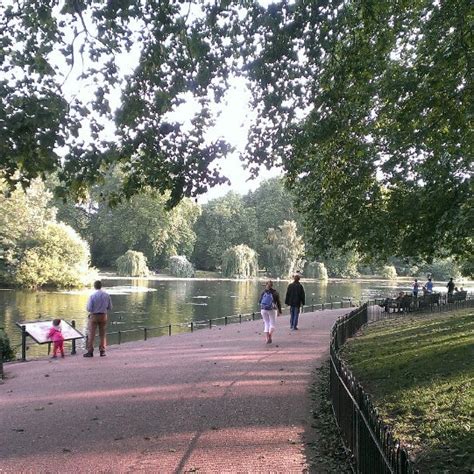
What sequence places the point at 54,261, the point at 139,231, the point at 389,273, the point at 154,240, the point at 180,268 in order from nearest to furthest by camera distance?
the point at 54,261
the point at 180,268
the point at 139,231
the point at 154,240
the point at 389,273

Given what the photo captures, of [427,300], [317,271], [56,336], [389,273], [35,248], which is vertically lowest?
[56,336]

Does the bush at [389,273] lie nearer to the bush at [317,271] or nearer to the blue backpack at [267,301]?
the bush at [317,271]

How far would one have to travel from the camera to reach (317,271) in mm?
79562

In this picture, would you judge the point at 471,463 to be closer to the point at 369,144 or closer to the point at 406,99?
the point at 406,99

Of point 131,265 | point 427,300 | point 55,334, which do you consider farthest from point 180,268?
point 55,334

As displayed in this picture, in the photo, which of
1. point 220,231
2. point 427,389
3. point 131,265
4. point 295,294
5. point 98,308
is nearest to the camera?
point 427,389

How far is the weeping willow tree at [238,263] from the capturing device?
2844 inches

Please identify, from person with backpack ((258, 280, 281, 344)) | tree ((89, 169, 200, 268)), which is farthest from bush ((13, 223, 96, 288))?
person with backpack ((258, 280, 281, 344))

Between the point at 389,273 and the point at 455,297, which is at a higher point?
the point at 389,273

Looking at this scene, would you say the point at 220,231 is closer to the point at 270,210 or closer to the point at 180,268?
the point at 270,210

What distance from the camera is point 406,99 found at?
852cm

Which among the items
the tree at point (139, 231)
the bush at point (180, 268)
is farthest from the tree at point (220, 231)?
the bush at point (180, 268)

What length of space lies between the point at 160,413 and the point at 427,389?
3864mm

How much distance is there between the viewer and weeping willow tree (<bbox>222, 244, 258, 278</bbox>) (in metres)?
72.2
